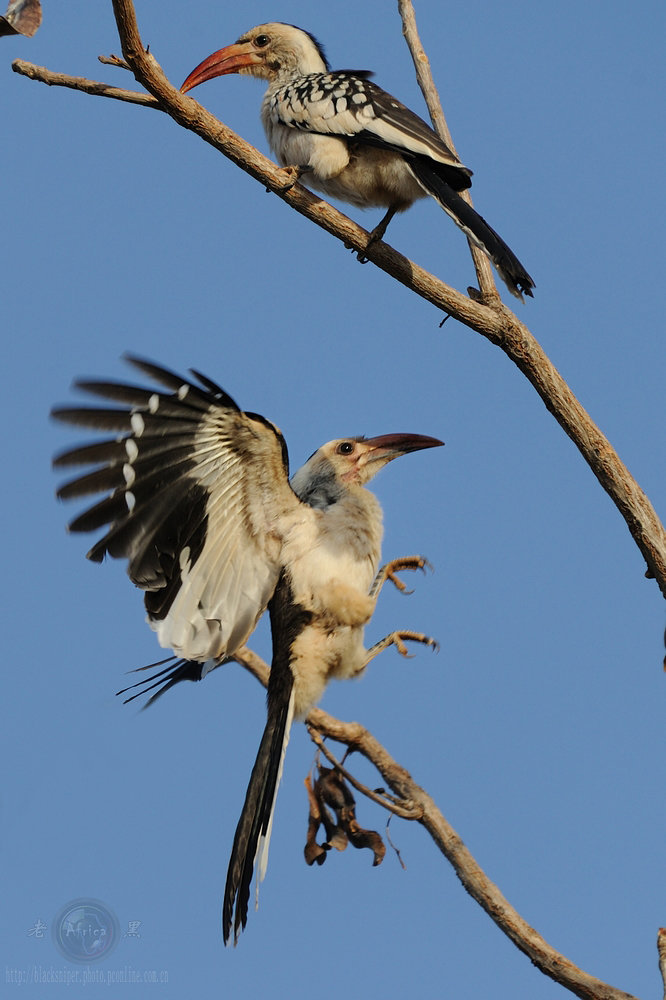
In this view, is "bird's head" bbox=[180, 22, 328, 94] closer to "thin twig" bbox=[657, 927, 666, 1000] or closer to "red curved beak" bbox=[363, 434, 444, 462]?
"red curved beak" bbox=[363, 434, 444, 462]

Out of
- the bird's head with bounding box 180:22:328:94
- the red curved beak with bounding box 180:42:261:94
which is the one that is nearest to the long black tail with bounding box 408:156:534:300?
the bird's head with bounding box 180:22:328:94

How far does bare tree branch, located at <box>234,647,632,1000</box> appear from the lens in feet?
10.6

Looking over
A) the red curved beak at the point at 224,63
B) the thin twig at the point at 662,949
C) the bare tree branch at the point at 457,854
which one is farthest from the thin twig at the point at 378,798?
the red curved beak at the point at 224,63

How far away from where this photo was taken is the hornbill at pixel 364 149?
370 cm

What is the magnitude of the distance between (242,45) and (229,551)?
2.57 metres

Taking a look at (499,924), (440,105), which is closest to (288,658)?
(499,924)

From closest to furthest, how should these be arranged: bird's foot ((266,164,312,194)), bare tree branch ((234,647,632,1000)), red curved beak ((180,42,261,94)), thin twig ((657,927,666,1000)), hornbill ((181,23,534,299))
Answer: thin twig ((657,927,666,1000)) < bare tree branch ((234,647,632,1000)) < bird's foot ((266,164,312,194)) < hornbill ((181,23,534,299)) < red curved beak ((180,42,261,94))

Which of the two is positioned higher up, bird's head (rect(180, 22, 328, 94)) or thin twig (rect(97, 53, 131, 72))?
bird's head (rect(180, 22, 328, 94))

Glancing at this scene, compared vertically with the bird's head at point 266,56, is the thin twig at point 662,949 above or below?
below

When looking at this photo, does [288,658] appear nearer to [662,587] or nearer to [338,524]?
[338,524]

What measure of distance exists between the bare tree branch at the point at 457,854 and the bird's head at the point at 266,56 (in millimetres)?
2585

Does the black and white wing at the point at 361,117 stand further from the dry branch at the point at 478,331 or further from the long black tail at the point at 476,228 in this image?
the dry branch at the point at 478,331

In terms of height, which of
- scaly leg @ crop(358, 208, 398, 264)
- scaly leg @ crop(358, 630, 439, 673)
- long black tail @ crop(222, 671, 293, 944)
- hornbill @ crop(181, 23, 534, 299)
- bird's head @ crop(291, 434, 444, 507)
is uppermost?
hornbill @ crop(181, 23, 534, 299)

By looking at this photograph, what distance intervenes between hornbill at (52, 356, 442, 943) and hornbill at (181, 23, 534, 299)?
3.07 feet
